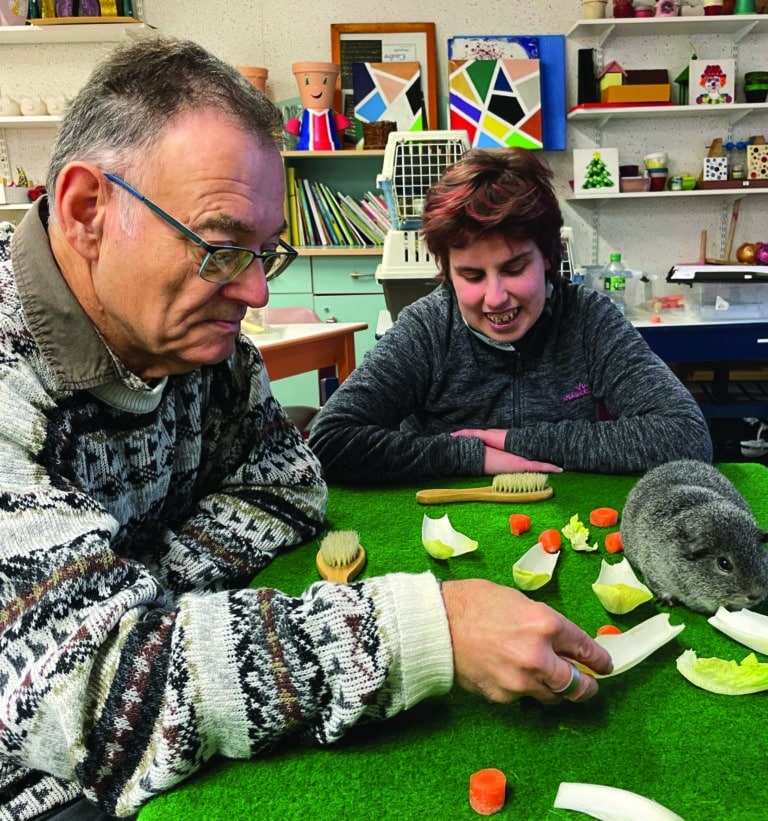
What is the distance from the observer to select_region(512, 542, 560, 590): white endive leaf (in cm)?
104

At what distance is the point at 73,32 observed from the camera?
4.21 m

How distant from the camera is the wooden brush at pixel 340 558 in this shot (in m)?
1.08

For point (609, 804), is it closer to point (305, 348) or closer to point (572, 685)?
point (572, 685)

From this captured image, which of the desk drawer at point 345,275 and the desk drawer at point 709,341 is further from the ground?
the desk drawer at point 345,275

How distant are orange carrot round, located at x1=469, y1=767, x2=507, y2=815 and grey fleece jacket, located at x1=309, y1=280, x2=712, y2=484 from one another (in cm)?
92

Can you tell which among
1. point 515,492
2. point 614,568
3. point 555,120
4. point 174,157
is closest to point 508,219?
point 515,492

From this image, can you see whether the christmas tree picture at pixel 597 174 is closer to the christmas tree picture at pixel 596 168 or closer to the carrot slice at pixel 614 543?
the christmas tree picture at pixel 596 168

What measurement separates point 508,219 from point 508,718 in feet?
3.74

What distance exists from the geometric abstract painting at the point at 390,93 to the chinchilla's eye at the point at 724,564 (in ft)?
12.9

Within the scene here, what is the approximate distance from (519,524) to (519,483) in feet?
0.65

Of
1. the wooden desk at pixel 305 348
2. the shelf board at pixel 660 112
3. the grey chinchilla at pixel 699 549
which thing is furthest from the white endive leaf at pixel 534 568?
the shelf board at pixel 660 112

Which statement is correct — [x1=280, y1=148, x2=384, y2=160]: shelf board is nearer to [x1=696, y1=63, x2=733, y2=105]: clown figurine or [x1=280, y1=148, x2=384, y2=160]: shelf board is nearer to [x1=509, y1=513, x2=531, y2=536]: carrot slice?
[x1=696, y1=63, x2=733, y2=105]: clown figurine

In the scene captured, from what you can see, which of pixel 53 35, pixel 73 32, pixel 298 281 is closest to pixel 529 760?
pixel 298 281

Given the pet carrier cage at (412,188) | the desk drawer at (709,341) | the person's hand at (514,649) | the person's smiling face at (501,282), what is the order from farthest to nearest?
the desk drawer at (709,341) → the pet carrier cage at (412,188) → the person's smiling face at (501,282) → the person's hand at (514,649)
